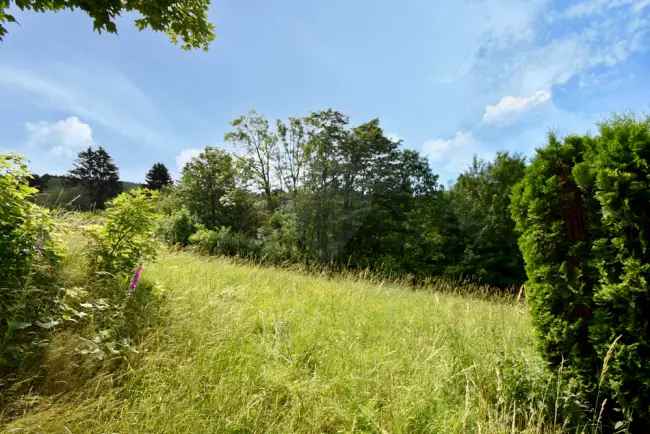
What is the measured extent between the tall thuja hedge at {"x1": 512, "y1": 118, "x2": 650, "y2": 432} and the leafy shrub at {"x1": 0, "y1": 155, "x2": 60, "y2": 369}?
3489 millimetres

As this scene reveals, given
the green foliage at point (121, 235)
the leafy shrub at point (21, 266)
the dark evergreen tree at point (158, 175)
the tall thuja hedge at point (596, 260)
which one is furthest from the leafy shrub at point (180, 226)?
the dark evergreen tree at point (158, 175)

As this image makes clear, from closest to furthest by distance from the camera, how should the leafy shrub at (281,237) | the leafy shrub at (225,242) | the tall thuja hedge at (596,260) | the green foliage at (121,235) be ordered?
Answer: the tall thuja hedge at (596,260) → the green foliage at (121,235) → the leafy shrub at (225,242) → the leafy shrub at (281,237)

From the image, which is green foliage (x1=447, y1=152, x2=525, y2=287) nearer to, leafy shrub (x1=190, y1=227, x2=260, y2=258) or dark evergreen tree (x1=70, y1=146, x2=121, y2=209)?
leafy shrub (x1=190, y1=227, x2=260, y2=258)

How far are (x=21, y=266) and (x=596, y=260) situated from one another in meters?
Answer: 3.91

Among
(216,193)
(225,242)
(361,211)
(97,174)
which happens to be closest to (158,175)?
(97,174)

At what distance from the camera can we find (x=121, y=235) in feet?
8.73

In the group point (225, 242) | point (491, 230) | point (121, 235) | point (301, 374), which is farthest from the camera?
point (225, 242)

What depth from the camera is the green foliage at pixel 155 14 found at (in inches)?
101

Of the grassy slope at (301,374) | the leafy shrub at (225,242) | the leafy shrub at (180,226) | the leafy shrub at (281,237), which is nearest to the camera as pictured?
the grassy slope at (301,374)

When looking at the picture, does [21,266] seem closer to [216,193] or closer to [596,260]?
[596,260]

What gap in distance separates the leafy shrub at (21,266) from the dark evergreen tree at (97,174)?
3880 cm

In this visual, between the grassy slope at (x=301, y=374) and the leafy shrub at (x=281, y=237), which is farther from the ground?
the leafy shrub at (x=281, y=237)

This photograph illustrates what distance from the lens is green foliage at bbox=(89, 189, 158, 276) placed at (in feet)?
8.58

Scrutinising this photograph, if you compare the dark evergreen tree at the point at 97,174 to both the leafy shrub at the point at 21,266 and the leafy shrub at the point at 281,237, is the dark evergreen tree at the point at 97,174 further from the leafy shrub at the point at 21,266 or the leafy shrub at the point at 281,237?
the leafy shrub at the point at 21,266
